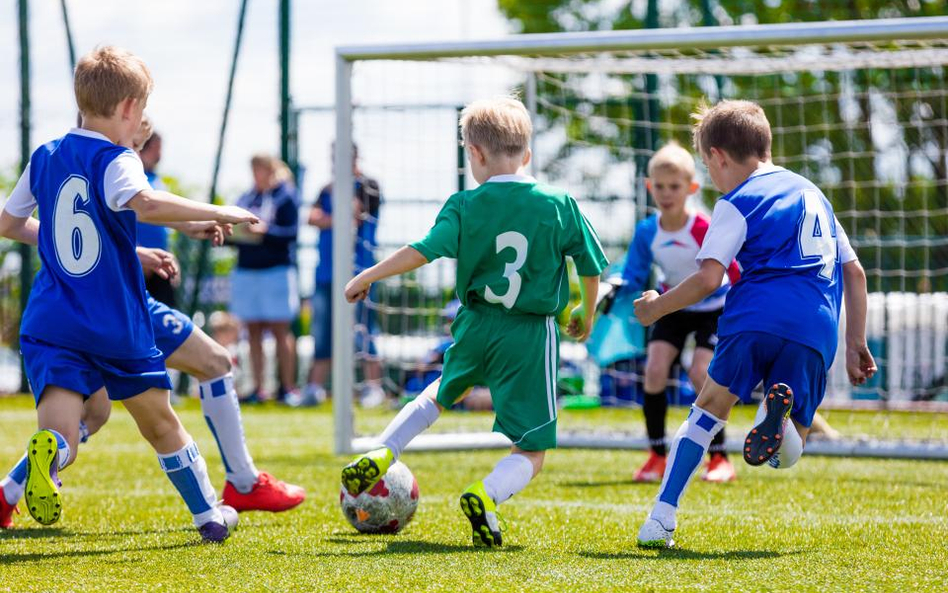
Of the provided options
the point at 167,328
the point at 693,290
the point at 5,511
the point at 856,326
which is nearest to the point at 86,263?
the point at 167,328

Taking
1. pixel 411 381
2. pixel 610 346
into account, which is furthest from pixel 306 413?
pixel 610 346

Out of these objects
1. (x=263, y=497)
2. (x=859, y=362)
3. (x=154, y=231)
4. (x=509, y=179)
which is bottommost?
(x=263, y=497)

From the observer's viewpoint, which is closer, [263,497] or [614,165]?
[263,497]

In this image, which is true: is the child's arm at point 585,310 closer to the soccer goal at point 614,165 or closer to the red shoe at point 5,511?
the red shoe at point 5,511

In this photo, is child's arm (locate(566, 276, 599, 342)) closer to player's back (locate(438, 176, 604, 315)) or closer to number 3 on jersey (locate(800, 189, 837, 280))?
player's back (locate(438, 176, 604, 315))

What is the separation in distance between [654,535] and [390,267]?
1177 mm

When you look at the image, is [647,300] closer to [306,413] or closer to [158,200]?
[158,200]

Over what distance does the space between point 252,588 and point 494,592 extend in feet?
2.08

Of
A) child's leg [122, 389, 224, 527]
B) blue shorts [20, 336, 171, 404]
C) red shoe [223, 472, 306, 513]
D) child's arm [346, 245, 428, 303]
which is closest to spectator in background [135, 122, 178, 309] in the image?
red shoe [223, 472, 306, 513]

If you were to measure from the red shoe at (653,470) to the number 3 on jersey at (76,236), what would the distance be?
329cm

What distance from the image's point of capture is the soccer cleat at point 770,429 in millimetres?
3822

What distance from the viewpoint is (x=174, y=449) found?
4125mm

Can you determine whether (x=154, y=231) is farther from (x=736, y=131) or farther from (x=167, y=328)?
(x=736, y=131)

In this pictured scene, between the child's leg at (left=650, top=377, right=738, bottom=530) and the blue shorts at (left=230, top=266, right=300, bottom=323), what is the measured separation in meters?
7.57
